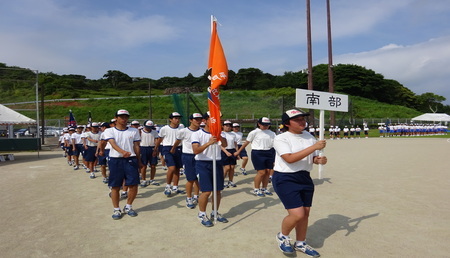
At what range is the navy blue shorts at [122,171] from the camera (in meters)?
5.58

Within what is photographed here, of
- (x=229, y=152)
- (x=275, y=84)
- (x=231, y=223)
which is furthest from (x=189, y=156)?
(x=275, y=84)

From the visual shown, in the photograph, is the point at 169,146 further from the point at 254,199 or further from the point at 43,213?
the point at 43,213

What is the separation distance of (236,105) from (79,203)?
106 feet

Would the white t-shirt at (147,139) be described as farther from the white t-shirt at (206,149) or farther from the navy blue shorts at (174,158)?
the white t-shirt at (206,149)

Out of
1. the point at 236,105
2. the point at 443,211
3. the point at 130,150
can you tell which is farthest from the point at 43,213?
the point at 236,105

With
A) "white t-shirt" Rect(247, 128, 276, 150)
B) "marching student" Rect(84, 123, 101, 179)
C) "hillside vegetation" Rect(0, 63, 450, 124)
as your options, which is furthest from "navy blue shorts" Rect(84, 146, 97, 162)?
"hillside vegetation" Rect(0, 63, 450, 124)

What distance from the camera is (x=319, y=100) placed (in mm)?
4594

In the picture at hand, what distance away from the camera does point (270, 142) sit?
7.40m

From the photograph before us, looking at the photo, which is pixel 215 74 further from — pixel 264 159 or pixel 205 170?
pixel 264 159

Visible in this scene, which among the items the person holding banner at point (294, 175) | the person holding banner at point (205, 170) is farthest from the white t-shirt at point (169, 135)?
the person holding banner at point (294, 175)

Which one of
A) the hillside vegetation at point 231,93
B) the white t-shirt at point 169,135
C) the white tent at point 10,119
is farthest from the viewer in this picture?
the hillside vegetation at point 231,93

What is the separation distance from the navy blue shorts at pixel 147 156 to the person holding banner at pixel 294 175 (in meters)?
5.68

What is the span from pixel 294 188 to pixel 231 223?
1894mm

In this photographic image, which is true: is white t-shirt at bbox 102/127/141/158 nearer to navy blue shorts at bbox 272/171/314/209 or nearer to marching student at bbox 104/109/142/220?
marching student at bbox 104/109/142/220
